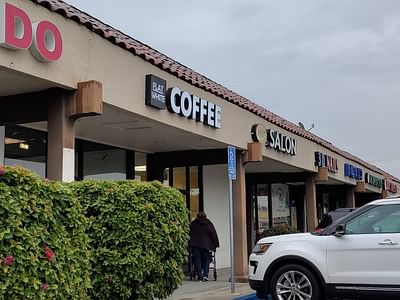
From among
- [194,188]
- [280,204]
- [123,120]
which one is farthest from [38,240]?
[280,204]

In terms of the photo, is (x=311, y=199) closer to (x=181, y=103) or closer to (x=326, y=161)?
(x=326, y=161)

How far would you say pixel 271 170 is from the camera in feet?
68.0

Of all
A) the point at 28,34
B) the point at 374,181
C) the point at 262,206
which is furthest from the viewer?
the point at 374,181

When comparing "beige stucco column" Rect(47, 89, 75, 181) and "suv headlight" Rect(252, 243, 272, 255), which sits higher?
"beige stucco column" Rect(47, 89, 75, 181)

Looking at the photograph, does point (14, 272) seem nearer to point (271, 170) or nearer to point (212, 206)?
point (212, 206)

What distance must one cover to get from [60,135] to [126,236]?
2.01m

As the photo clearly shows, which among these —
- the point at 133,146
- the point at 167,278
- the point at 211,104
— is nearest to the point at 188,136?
the point at 211,104

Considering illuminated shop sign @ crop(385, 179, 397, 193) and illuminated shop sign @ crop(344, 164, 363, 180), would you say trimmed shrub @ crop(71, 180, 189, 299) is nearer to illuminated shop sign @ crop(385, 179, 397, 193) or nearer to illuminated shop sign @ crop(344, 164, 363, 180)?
illuminated shop sign @ crop(344, 164, 363, 180)

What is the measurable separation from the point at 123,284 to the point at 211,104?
5.99 meters

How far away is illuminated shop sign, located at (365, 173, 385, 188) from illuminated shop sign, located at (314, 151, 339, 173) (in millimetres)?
6403

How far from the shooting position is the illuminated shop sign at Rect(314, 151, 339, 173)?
20.4 metres

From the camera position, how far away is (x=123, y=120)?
10.8 m

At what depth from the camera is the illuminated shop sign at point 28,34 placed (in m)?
7.00

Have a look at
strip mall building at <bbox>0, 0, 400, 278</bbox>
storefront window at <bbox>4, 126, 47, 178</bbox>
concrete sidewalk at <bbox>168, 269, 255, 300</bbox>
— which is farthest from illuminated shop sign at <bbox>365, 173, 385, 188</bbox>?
storefront window at <bbox>4, 126, 47, 178</bbox>
